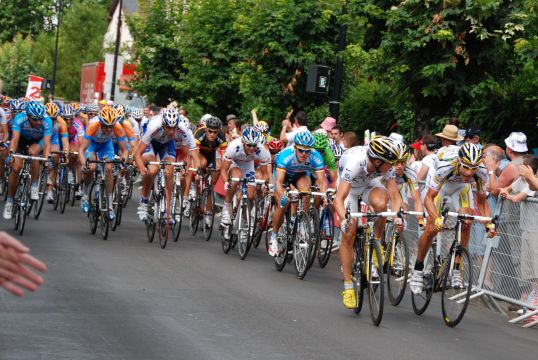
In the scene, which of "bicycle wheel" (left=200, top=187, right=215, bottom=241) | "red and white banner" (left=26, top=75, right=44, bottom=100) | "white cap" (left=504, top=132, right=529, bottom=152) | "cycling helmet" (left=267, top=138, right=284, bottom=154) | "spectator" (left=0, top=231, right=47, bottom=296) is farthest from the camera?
"red and white banner" (left=26, top=75, right=44, bottom=100)

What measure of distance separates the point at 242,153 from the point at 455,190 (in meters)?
4.40

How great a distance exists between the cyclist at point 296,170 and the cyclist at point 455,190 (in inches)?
97.4

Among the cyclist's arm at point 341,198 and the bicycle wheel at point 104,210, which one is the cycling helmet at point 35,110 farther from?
the cyclist's arm at point 341,198

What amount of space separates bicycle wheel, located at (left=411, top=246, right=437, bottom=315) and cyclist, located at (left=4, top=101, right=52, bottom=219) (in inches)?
263

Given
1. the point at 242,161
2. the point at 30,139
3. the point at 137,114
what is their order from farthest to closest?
the point at 137,114 → the point at 30,139 → the point at 242,161

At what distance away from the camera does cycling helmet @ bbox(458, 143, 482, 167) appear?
11500 mm

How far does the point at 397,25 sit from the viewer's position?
744 inches

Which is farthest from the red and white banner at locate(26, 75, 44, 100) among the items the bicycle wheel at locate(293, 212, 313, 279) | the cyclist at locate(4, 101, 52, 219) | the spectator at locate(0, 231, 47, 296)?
the spectator at locate(0, 231, 47, 296)

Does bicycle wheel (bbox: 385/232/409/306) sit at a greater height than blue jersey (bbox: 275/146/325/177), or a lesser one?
lesser

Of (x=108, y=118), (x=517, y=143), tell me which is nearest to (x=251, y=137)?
(x=108, y=118)

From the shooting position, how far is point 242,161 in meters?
16.4

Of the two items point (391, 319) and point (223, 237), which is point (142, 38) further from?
point (391, 319)

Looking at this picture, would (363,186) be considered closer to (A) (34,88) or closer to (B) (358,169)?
(B) (358,169)

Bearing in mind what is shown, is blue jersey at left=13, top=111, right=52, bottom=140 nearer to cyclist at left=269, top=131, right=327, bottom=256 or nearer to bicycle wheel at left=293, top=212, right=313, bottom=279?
cyclist at left=269, top=131, right=327, bottom=256
